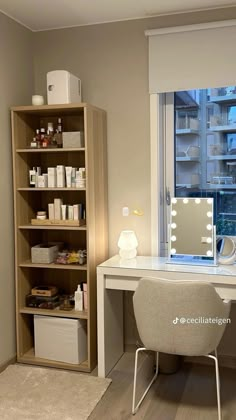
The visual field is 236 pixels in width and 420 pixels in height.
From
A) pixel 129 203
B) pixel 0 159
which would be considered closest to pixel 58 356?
pixel 129 203

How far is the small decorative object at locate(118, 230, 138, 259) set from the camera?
3.00 metres

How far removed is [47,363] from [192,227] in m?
1.41

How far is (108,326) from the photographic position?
9.50 ft

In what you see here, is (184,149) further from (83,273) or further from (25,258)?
(25,258)

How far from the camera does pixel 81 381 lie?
2.77 metres

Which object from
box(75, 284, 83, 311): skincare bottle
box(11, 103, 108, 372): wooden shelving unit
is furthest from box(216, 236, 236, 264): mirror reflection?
box(75, 284, 83, 311): skincare bottle

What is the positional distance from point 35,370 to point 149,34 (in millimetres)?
2467

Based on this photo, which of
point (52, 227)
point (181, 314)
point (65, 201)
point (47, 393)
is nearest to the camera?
point (181, 314)

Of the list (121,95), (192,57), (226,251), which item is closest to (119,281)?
(226,251)

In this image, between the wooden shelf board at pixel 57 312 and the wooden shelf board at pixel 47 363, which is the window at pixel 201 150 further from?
the wooden shelf board at pixel 47 363

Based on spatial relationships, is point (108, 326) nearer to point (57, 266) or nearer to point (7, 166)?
point (57, 266)

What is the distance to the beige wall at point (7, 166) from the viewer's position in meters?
2.94

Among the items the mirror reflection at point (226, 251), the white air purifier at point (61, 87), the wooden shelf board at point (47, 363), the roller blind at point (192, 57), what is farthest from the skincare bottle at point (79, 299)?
the roller blind at point (192, 57)

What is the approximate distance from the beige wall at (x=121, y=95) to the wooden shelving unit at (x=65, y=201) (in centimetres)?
10
